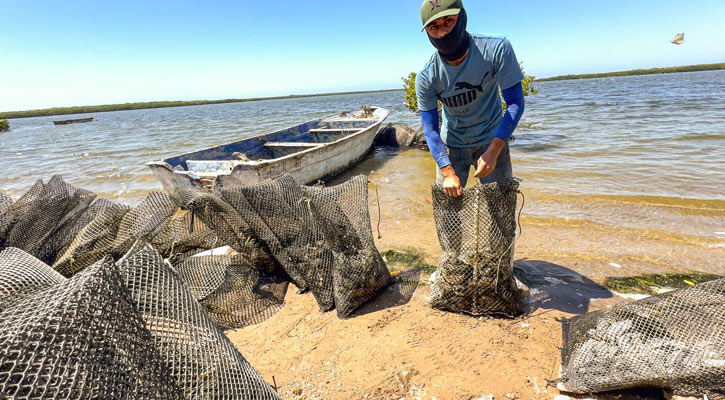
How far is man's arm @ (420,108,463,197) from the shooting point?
9.05ft

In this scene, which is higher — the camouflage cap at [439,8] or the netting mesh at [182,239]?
the camouflage cap at [439,8]

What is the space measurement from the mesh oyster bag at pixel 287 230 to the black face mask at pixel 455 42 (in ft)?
6.01

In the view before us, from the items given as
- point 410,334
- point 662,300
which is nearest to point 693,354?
point 662,300

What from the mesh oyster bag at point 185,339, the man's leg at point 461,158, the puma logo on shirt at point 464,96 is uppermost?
the puma logo on shirt at point 464,96

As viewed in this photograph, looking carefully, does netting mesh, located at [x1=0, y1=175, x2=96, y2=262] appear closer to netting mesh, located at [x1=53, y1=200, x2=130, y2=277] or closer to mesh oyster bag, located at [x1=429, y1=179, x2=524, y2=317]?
netting mesh, located at [x1=53, y1=200, x2=130, y2=277]

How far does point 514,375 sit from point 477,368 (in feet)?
0.77

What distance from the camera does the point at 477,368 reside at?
7.81 feet

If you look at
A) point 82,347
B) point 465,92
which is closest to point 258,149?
point 465,92

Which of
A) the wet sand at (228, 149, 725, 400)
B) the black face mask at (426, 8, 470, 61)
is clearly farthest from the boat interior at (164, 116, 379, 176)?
the black face mask at (426, 8, 470, 61)

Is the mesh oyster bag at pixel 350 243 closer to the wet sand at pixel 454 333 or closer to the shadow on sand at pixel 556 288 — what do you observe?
the wet sand at pixel 454 333

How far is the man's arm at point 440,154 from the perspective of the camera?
2.76m

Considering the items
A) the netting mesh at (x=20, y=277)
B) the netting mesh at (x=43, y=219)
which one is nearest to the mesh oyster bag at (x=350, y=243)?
the netting mesh at (x=20, y=277)

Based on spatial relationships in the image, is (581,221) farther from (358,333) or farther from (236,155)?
(236,155)

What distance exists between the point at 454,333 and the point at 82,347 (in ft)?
7.89
